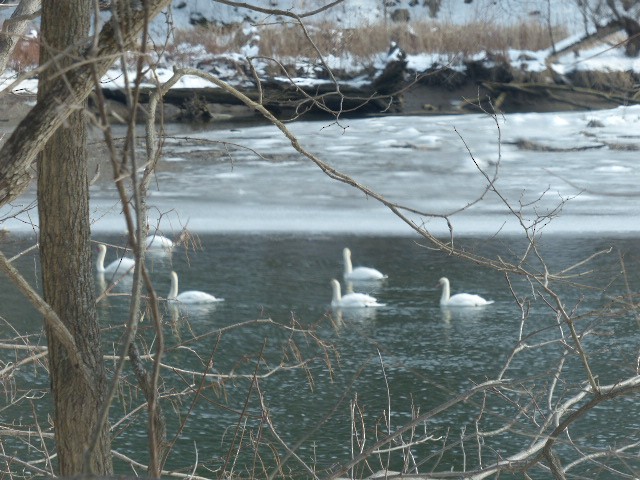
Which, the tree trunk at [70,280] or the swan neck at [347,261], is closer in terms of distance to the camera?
the tree trunk at [70,280]

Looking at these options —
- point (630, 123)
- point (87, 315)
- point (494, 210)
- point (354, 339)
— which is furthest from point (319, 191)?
point (87, 315)

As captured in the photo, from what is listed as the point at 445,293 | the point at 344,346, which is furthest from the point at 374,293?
the point at 344,346

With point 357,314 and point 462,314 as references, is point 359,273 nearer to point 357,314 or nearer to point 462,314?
point 357,314

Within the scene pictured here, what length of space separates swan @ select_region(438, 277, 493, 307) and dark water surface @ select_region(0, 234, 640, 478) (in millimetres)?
77

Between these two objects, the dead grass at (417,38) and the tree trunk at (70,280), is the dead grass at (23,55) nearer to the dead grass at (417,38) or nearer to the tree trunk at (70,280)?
the tree trunk at (70,280)

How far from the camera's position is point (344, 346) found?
7.09 meters

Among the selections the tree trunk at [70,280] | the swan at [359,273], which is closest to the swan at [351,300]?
the swan at [359,273]

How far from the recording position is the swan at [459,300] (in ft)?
25.3

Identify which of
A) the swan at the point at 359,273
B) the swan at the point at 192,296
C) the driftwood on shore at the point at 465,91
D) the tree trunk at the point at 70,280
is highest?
the tree trunk at the point at 70,280

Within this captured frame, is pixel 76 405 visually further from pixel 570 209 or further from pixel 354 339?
pixel 570 209

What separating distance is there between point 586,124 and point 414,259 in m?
7.83

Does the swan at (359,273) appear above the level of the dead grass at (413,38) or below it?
below

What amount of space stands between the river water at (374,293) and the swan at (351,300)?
0.09 meters

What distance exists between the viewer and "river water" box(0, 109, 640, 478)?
449cm
